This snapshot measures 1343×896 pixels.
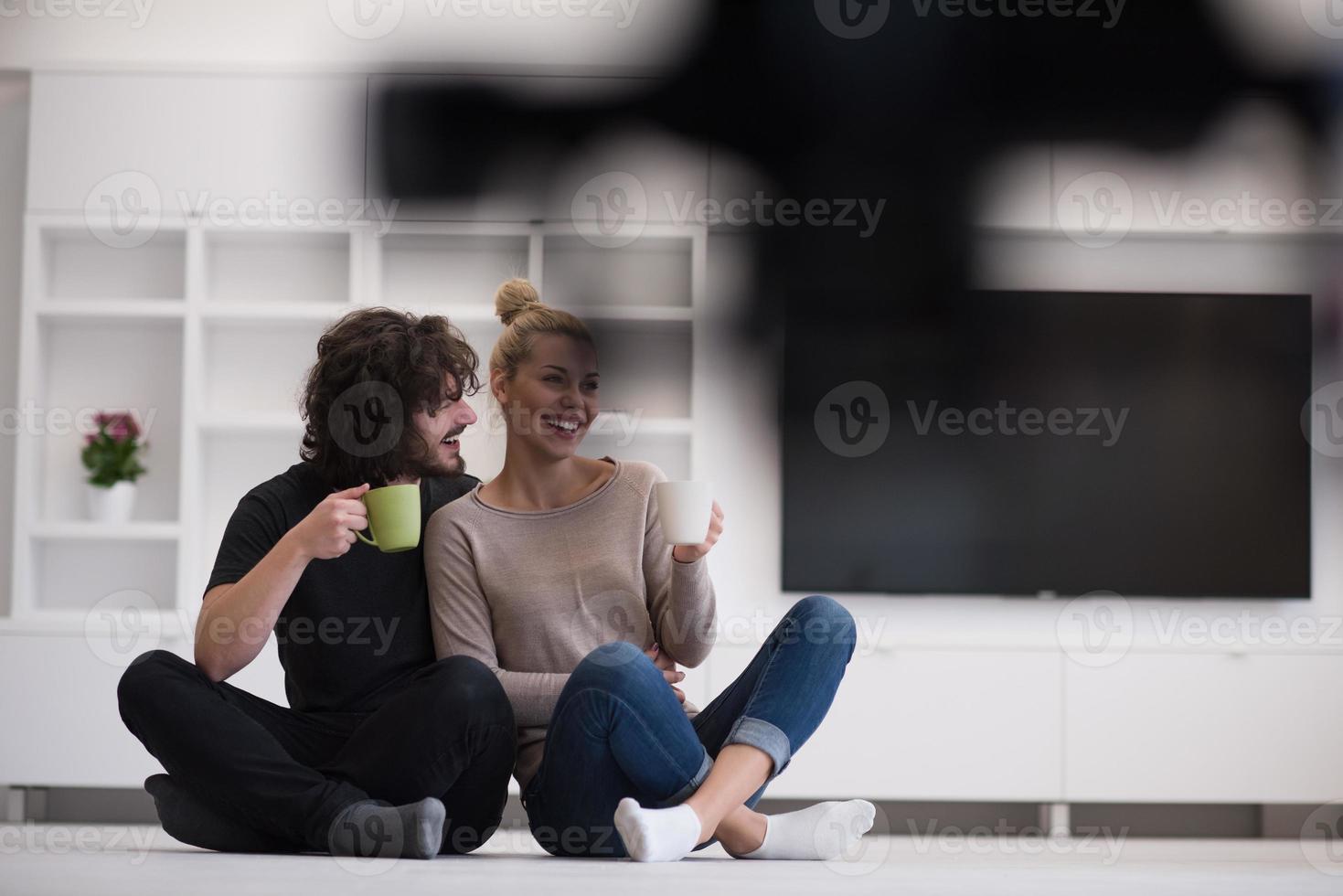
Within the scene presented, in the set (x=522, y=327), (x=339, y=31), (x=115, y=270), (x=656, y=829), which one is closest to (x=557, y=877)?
(x=656, y=829)

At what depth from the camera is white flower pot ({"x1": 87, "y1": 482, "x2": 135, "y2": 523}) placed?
11.1ft

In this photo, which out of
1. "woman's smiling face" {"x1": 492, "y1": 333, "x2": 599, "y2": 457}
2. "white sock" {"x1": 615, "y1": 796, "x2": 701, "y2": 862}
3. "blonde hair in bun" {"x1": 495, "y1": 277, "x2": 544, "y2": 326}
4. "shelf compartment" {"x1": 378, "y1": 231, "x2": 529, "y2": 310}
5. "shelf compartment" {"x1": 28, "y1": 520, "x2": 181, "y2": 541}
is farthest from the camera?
"shelf compartment" {"x1": 378, "y1": 231, "x2": 529, "y2": 310}

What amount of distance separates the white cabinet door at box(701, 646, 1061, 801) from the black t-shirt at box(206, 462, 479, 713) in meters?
1.50

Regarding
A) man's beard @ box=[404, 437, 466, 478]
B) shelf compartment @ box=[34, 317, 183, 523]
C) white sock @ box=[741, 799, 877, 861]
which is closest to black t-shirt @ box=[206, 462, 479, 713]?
man's beard @ box=[404, 437, 466, 478]

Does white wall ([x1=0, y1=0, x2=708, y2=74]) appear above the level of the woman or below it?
above

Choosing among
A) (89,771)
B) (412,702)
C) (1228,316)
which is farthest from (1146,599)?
(89,771)

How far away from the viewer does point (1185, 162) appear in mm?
3617

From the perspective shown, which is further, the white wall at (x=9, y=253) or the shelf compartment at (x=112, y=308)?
the white wall at (x=9, y=253)

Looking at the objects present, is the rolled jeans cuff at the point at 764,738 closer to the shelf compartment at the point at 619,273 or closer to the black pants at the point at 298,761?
the black pants at the point at 298,761

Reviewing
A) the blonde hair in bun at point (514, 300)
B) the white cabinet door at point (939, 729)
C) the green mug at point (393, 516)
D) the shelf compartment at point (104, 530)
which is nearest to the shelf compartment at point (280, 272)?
the shelf compartment at point (104, 530)

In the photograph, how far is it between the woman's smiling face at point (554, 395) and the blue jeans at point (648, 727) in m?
0.35

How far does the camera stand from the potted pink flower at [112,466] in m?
3.39

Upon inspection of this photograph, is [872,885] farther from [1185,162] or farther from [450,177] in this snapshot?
[1185,162]

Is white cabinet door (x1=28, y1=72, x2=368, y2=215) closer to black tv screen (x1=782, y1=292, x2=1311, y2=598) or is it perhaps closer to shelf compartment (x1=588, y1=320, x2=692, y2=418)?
shelf compartment (x1=588, y1=320, x2=692, y2=418)
